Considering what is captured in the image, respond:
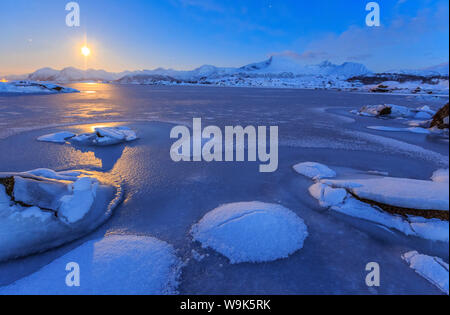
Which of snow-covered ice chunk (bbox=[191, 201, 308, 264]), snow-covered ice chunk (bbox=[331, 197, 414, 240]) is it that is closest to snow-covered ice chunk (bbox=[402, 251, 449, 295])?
snow-covered ice chunk (bbox=[331, 197, 414, 240])

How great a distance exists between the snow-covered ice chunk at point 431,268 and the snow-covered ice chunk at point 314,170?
256 centimetres

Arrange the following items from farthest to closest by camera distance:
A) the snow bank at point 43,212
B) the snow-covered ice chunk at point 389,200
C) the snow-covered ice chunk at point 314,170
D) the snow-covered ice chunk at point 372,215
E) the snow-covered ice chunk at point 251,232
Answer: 1. the snow-covered ice chunk at point 314,170
2. the snow-covered ice chunk at point 372,215
3. the snow-covered ice chunk at point 389,200
4. the snow bank at point 43,212
5. the snow-covered ice chunk at point 251,232

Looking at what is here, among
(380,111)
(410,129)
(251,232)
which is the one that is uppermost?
(380,111)

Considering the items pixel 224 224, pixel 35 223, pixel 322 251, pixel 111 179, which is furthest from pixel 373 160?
pixel 35 223

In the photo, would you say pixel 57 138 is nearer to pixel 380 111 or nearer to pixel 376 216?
pixel 376 216

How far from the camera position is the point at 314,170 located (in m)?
5.72

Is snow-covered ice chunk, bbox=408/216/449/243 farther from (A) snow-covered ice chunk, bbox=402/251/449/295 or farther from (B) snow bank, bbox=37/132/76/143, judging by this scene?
(B) snow bank, bbox=37/132/76/143

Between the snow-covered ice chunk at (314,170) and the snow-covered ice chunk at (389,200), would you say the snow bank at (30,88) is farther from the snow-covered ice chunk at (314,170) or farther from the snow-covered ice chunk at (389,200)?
the snow-covered ice chunk at (389,200)

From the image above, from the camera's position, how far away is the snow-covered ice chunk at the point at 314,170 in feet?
17.8

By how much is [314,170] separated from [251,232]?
3.19 m

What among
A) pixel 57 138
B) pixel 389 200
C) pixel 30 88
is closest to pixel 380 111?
pixel 389 200

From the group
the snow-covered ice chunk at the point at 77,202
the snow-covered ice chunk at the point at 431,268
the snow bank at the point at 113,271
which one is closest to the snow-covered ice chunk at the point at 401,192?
the snow-covered ice chunk at the point at 431,268

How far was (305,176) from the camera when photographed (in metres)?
5.55

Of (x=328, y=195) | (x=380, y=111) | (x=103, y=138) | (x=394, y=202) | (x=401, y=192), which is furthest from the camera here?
(x=380, y=111)
